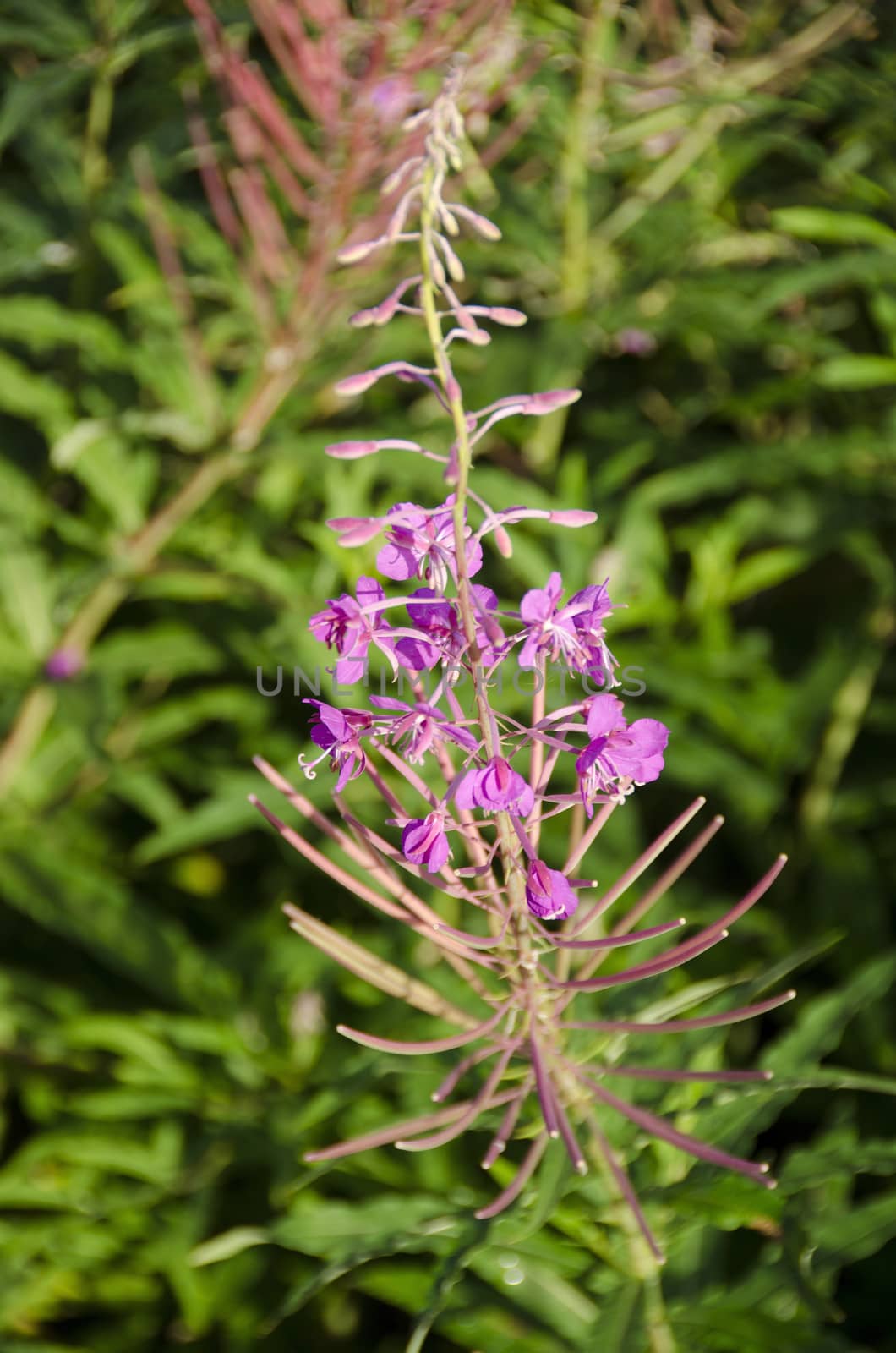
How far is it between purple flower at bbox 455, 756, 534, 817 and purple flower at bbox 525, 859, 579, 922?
97 mm

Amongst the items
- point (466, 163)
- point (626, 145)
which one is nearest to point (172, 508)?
point (466, 163)

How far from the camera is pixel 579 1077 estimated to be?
1.61 meters

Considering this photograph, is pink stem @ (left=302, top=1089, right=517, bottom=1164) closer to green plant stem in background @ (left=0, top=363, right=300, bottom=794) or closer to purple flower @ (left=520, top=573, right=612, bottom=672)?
purple flower @ (left=520, top=573, right=612, bottom=672)

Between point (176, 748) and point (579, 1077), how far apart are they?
218cm

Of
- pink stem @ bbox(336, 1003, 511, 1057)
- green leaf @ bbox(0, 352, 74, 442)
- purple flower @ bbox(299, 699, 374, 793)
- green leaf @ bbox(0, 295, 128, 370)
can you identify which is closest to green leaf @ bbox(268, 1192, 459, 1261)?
pink stem @ bbox(336, 1003, 511, 1057)

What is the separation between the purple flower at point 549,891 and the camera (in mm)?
1387

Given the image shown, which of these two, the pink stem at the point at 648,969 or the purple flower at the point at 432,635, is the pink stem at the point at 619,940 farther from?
the purple flower at the point at 432,635

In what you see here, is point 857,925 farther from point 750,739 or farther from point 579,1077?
point 579,1077

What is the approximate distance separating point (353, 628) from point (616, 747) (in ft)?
1.09

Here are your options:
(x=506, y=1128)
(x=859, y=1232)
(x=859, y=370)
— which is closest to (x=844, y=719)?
(x=859, y=370)

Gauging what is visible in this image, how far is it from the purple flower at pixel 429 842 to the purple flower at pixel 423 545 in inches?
10.7

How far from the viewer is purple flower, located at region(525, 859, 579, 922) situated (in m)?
1.39

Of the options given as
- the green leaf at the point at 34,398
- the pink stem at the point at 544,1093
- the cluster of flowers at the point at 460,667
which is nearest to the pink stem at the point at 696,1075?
the pink stem at the point at 544,1093

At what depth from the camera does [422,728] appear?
136cm
